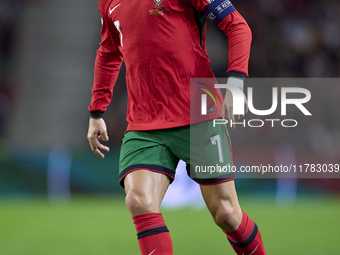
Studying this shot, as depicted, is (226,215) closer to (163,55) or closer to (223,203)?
(223,203)

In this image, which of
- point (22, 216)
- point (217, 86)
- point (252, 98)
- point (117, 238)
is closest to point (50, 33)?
point (252, 98)

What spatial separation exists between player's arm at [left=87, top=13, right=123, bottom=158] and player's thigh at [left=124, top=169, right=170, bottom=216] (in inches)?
20.8

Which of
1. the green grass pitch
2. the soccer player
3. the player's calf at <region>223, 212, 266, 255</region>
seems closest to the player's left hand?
the soccer player

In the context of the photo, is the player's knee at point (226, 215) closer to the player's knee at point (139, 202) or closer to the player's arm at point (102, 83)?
the player's knee at point (139, 202)

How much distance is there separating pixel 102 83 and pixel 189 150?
28.2 inches

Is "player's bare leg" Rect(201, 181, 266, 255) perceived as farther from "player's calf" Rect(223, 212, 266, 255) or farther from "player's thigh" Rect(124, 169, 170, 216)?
Result: "player's thigh" Rect(124, 169, 170, 216)

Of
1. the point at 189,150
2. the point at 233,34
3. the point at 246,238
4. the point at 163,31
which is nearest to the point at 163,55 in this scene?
the point at 163,31

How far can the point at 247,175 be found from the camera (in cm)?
654

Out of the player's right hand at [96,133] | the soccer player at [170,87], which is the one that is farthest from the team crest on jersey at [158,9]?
the player's right hand at [96,133]

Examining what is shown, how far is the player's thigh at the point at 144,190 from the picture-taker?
222 centimetres

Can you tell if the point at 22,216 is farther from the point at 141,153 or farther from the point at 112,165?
the point at 141,153

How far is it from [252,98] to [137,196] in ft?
18.5

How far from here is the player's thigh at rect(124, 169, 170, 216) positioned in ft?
7.29

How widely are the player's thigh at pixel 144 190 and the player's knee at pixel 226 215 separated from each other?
30 centimetres
